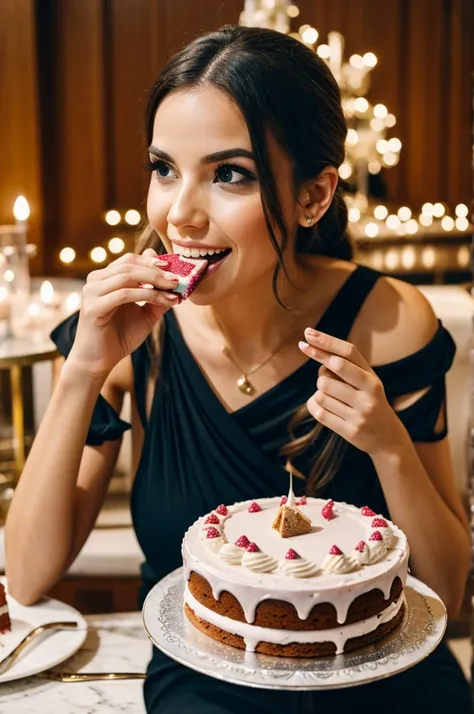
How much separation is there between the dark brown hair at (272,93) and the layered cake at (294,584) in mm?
526

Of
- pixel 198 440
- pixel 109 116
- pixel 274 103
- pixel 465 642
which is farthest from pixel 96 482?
pixel 109 116

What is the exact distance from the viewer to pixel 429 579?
5.97 feet

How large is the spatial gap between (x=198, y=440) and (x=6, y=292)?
116 centimetres

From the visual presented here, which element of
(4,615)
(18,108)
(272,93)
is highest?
(272,93)

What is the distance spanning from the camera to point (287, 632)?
140 centimetres

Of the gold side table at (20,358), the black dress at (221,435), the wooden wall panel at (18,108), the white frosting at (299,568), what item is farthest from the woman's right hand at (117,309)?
the wooden wall panel at (18,108)

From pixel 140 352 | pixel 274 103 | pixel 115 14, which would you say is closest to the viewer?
pixel 274 103

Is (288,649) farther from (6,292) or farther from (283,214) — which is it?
(6,292)

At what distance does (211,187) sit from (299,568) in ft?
2.15

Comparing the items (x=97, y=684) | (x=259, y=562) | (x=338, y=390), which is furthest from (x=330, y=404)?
(x=97, y=684)

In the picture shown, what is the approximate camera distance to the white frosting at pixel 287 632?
4.61 ft

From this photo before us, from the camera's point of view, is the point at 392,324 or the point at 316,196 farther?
the point at 392,324

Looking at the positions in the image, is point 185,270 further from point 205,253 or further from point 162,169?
point 162,169

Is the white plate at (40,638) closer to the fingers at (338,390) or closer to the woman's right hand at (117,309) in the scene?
the woman's right hand at (117,309)
